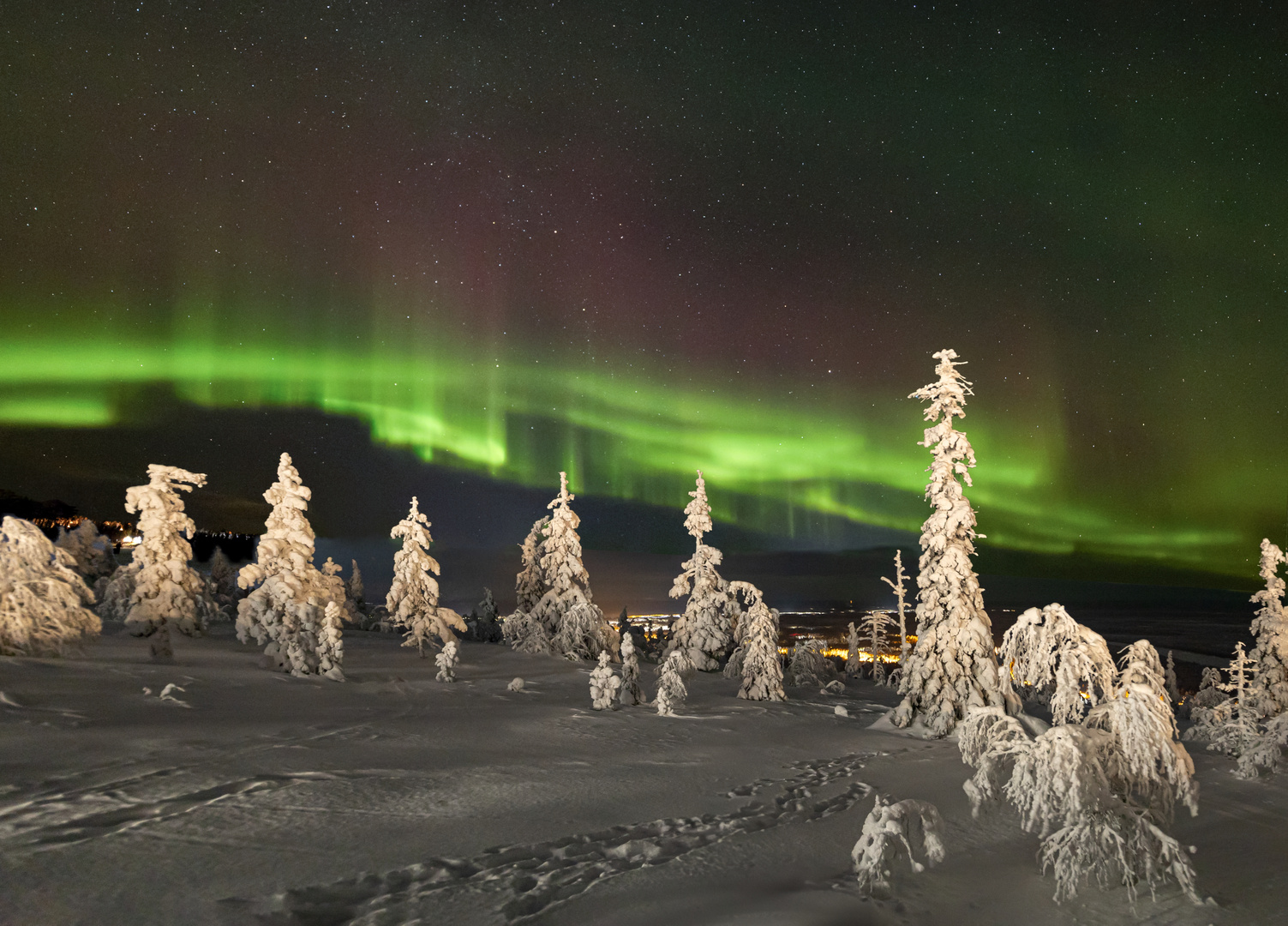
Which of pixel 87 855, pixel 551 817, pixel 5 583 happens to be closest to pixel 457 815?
pixel 551 817

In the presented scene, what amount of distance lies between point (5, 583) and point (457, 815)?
19.7 metres

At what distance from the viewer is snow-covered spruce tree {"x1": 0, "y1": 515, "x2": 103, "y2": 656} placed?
22.7 m

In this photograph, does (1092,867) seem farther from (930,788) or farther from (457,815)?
(457,815)

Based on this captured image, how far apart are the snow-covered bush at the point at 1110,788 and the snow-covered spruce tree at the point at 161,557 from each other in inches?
1322

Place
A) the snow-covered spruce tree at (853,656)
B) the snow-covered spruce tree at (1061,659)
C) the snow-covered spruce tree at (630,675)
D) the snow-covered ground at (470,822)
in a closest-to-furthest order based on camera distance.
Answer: the snow-covered ground at (470,822)
the snow-covered spruce tree at (1061,659)
the snow-covered spruce tree at (630,675)
the snow-covered spruce tree at (853,656)

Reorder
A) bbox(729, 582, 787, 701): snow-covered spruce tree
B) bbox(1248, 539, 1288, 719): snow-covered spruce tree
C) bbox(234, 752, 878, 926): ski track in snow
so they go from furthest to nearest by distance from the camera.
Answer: bbox(729, 582, 787, 701): snow-covered spruce tree, bbox(1248, 539, 1288, 719): snow-covered spruce tree, bbox(234, 752, 878, 926): ski track in snow

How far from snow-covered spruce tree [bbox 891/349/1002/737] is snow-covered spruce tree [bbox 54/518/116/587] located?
191 feet

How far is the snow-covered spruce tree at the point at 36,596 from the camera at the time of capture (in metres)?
22.7

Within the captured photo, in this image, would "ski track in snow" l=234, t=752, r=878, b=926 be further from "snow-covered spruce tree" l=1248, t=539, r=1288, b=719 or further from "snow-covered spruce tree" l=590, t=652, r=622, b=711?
"snow-covered spruce tree" l=1248, t=539, r=1288, b=719

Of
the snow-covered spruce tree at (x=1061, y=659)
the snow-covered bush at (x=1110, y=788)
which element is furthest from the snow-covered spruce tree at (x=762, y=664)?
the snow-covered bush at (x=1110, y=788)

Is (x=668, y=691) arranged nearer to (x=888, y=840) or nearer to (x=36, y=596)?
(x=888, y=840)

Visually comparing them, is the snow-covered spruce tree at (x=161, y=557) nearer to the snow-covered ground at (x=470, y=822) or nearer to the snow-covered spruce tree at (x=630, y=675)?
the snow-covered ground at (x=470, y=822)

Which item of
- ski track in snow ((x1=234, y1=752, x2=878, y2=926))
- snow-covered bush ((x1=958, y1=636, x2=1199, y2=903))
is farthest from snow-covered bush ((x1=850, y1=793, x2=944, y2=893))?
ski track in snow ((x1=234, y1=752, x2=878, y2=926))

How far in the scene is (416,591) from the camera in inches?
1630
